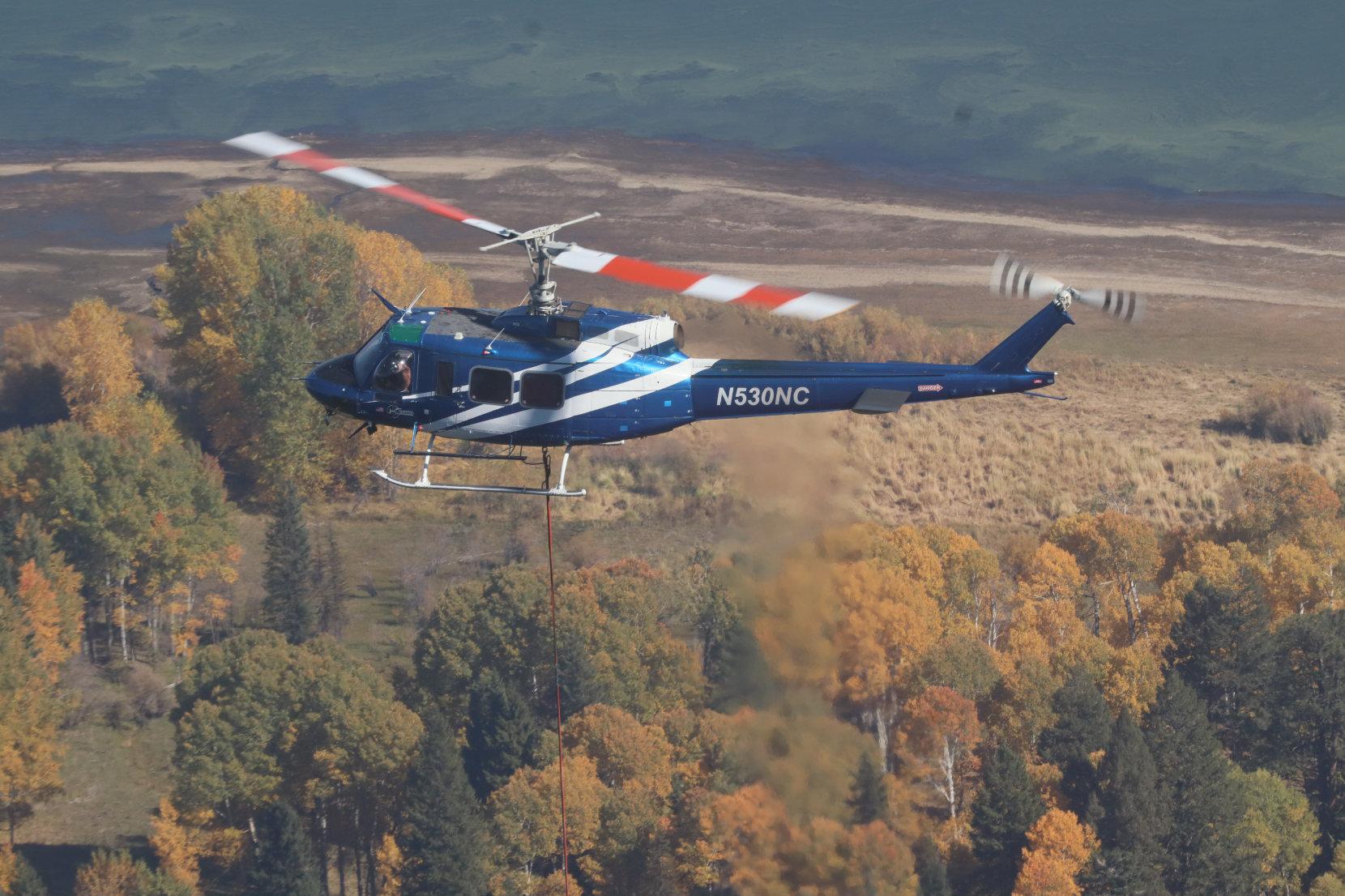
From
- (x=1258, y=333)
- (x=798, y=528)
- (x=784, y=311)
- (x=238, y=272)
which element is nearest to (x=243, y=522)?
(x=238, y=272)

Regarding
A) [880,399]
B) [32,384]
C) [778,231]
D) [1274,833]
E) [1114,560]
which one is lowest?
[1274,833]

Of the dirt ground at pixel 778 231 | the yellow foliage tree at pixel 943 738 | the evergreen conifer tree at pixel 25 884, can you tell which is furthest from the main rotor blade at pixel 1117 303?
the dirt ground at pixel 778 231

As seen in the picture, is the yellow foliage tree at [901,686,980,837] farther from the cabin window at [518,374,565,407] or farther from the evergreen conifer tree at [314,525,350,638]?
the cabin window at [518,374,565,407]

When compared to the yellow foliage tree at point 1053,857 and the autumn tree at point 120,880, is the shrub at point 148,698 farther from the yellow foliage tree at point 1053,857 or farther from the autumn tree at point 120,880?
the yellow foliage tree at point 1053,857

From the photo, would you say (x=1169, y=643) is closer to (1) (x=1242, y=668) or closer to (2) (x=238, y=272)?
(1) (x=1242, y=668)

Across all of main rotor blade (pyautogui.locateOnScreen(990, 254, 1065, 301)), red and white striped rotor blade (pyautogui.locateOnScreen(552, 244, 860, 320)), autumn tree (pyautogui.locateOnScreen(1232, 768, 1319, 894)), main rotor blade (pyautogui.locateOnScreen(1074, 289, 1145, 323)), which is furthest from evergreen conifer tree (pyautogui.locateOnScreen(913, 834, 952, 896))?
red and white striped rotor blade (pyautogui.locateOnScreen(552, 244, 860, 320))

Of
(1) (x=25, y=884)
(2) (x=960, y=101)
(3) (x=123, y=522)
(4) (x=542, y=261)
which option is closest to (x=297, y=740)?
(1) (x=25, y=884)

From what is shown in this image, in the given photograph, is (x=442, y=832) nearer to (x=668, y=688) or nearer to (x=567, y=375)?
(x=668, y=688)
